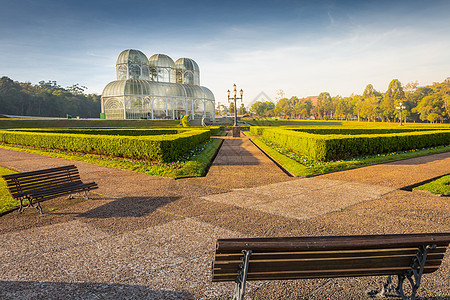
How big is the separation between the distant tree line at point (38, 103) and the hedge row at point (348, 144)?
64.8m

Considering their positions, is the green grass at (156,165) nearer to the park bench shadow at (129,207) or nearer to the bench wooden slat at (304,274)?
the park bench shadow at (129,207)

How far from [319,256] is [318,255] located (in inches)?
0.5

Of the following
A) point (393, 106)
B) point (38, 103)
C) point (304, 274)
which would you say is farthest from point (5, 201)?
point (393, 106)

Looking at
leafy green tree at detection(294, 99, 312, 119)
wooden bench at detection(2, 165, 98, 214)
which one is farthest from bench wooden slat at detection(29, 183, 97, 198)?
leafy green tree at detection(294, 99, 312, 119)

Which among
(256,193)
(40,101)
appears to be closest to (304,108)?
(40,101)

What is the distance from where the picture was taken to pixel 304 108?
368ft

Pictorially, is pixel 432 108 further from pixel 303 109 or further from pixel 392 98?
pixel 303 109

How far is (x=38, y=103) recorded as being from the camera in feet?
214

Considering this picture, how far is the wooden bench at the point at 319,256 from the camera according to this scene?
2248mm

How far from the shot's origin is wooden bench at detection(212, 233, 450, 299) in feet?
7.38

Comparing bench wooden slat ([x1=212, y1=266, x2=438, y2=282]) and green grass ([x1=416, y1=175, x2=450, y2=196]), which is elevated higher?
bench wooden slat ([x1=212, y1=266, x2=438, y2=282])

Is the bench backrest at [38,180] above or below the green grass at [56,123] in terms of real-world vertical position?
below

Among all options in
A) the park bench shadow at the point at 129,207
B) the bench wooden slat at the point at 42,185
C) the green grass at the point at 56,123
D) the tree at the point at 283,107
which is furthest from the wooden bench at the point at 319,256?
the tree at the point at 283,107

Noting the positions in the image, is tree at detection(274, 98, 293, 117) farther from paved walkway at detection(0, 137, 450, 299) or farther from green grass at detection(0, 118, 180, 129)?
paved walkway at detection(0, 137, 450, 299)
